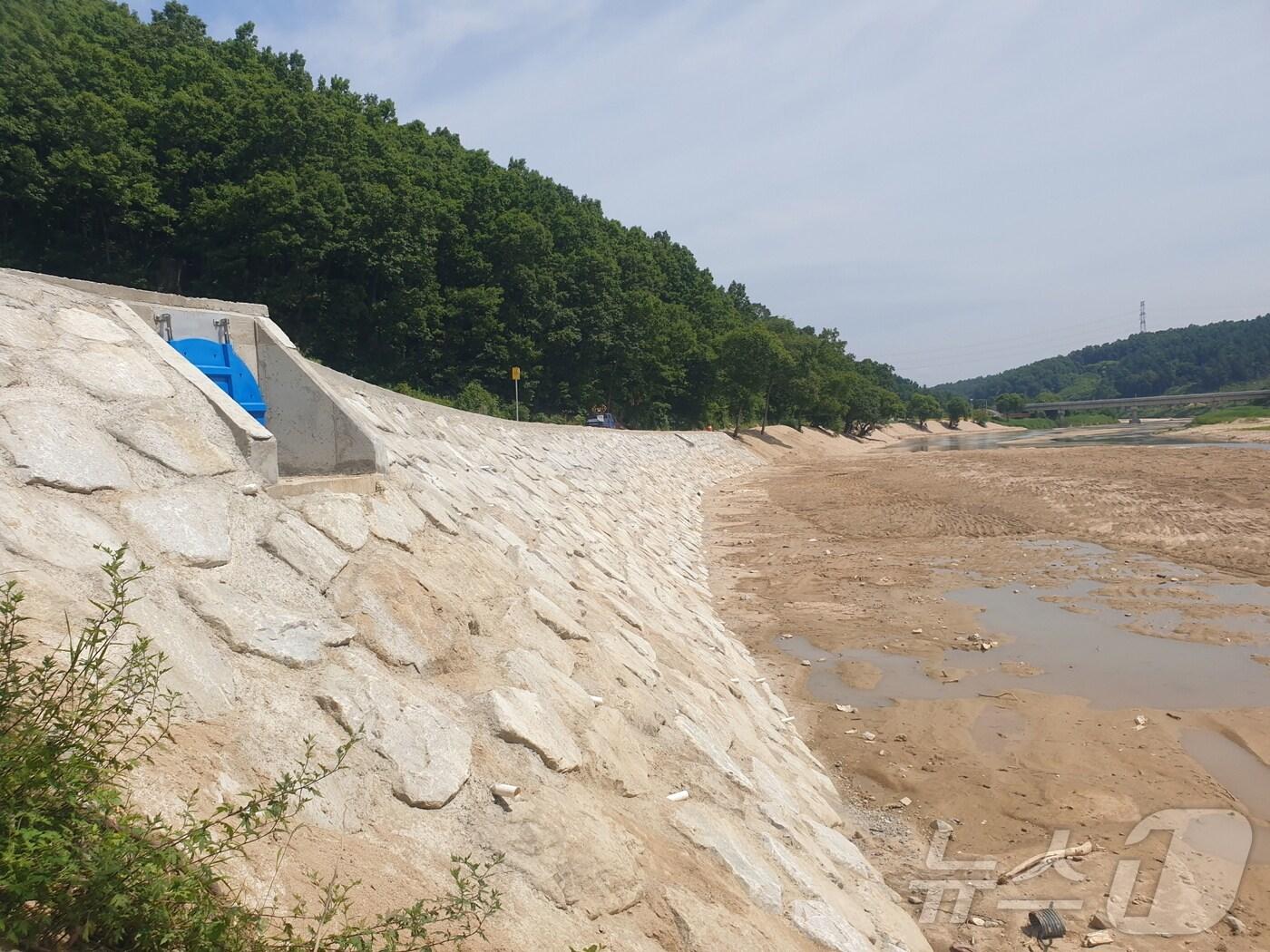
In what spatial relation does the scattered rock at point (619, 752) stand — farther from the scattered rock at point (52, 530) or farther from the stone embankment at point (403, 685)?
the scattered rock at point (52, 530)

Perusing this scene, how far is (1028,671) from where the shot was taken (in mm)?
9250

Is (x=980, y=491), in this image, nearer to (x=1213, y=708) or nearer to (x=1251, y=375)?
(x=1213, y=708)

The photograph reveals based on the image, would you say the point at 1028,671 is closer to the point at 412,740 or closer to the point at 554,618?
the point at 554,618

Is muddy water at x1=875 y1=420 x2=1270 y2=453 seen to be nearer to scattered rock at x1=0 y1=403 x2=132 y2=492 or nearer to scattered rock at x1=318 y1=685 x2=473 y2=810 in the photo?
scattered rock at x1=318 y1=685 x2=473 y2=810

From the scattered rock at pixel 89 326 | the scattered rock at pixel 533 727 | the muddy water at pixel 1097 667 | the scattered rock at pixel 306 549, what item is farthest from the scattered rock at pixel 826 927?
the scattered rock at pixel 89 326

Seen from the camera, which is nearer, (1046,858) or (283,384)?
(1046,858)

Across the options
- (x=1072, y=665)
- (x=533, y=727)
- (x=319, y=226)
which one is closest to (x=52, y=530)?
(x=533, y=727)

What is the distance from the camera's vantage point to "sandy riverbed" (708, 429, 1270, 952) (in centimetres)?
580

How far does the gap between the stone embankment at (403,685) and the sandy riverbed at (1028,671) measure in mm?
1090

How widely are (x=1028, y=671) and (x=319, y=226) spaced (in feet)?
113

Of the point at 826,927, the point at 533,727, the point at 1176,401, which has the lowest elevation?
the point at 826,927

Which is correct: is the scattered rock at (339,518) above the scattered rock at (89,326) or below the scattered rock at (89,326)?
below

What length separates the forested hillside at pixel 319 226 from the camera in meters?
31.9

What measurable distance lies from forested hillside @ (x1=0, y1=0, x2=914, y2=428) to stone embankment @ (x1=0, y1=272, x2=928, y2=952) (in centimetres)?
2771
